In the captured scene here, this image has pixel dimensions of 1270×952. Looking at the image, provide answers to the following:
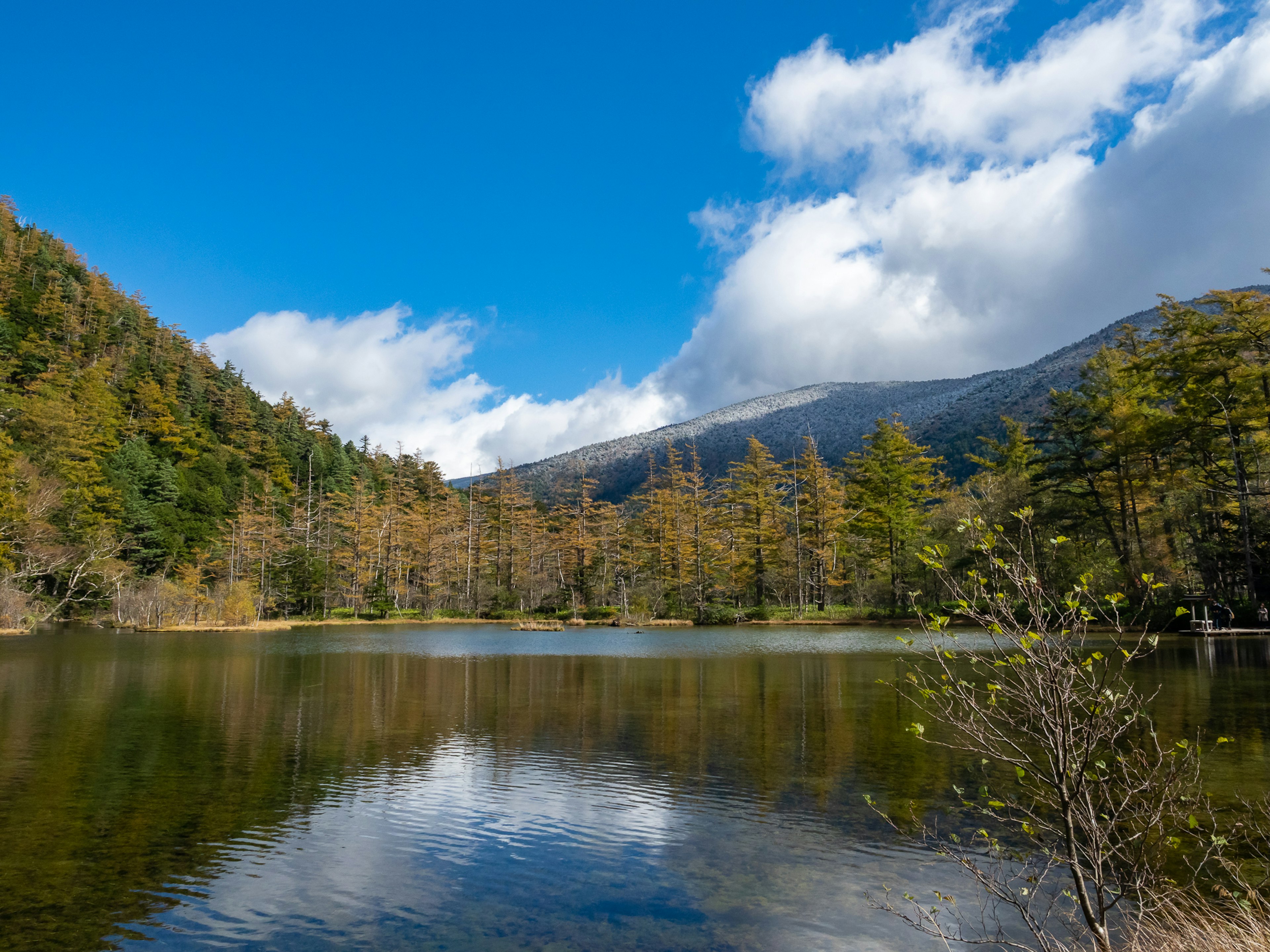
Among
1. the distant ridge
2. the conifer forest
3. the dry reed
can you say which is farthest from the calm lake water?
the distant ridge

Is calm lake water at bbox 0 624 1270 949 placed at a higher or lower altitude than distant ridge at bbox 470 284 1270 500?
lower

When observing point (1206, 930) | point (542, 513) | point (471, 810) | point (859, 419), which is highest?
point (859, 419)

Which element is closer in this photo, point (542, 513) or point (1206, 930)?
point (1206, 930)

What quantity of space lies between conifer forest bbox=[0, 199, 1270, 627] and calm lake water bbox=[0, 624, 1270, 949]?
61.3 ft

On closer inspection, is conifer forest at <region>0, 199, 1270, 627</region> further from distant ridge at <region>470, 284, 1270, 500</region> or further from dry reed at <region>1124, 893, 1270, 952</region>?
distant ridge at <region>470, 284, 1270, 500</region>

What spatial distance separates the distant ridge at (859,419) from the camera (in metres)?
113

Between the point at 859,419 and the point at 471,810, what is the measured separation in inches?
6642

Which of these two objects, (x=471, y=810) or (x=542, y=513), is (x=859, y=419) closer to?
(x=542, y=513)

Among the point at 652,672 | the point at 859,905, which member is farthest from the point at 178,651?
the point at 859,905

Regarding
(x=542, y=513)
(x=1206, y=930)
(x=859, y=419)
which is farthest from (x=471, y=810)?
(x=859, y=419)

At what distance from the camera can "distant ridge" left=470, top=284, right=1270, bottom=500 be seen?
11306cm

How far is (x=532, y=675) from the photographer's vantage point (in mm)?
20828

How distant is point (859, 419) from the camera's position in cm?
16838

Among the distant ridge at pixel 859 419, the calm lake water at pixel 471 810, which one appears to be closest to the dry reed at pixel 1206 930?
the calm lake water at pixel 471 810
